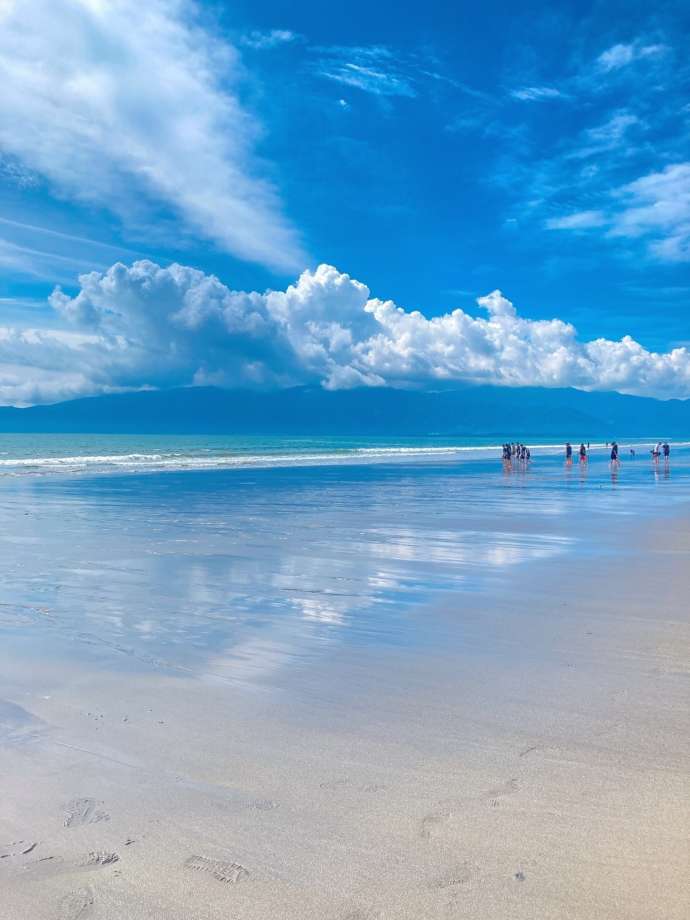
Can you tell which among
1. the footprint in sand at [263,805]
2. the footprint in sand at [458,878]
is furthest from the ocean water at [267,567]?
the footprint in sand at [458,878]

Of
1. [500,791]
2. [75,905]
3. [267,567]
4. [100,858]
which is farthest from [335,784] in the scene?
[267,567]

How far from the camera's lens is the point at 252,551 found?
1537 cm

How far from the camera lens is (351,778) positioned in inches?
195

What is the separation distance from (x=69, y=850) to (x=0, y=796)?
89 centimetres

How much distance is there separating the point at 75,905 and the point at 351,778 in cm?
195

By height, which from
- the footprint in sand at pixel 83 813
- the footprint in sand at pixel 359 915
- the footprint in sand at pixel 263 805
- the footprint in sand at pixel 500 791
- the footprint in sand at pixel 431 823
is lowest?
the footprint in sand at pixel 359 915

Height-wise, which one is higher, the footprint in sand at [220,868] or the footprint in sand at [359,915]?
the footprint in sand at [220,868]

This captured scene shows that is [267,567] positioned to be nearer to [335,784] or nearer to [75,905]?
[335,784]

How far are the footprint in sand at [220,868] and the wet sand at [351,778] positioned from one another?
0.02m

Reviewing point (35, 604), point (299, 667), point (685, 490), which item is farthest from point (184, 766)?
point (685, 490)

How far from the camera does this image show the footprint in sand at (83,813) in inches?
172

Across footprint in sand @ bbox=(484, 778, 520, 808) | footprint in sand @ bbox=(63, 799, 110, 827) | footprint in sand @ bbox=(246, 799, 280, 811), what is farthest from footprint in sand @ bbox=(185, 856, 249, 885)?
footprint in sand @ bbox=(484, 778, 520, 808)

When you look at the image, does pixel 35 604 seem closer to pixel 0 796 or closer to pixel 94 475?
pixel 0 796

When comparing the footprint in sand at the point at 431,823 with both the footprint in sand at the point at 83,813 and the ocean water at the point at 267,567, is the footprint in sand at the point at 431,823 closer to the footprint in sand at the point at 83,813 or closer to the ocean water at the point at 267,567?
the footprint in sand at the point at 83,813
